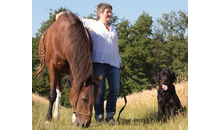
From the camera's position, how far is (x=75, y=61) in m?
3.70

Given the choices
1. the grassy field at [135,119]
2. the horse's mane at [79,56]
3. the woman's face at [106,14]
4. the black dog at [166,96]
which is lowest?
the grassy field at [135,119]

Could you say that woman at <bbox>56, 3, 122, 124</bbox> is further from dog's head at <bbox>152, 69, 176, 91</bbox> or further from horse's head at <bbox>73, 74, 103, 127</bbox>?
dog's head at <bbox>152, 69, 176, 91</bbox>

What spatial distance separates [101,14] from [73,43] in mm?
1197

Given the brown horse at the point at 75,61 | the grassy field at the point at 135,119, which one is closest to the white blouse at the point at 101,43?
the brown horse at the point at 75,61

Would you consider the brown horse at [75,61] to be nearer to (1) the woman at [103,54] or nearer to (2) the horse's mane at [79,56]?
(2) the horse's mane at [79,56]

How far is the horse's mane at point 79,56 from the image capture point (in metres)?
3.54

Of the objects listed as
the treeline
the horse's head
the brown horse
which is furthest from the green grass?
the treeline

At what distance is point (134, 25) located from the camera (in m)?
34.2

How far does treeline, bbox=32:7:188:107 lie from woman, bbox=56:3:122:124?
2314cm

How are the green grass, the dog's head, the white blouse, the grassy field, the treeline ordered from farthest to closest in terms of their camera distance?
the treeline → the dog's head → the white blouse → the grassy field → the green grass

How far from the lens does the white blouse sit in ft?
14.8
